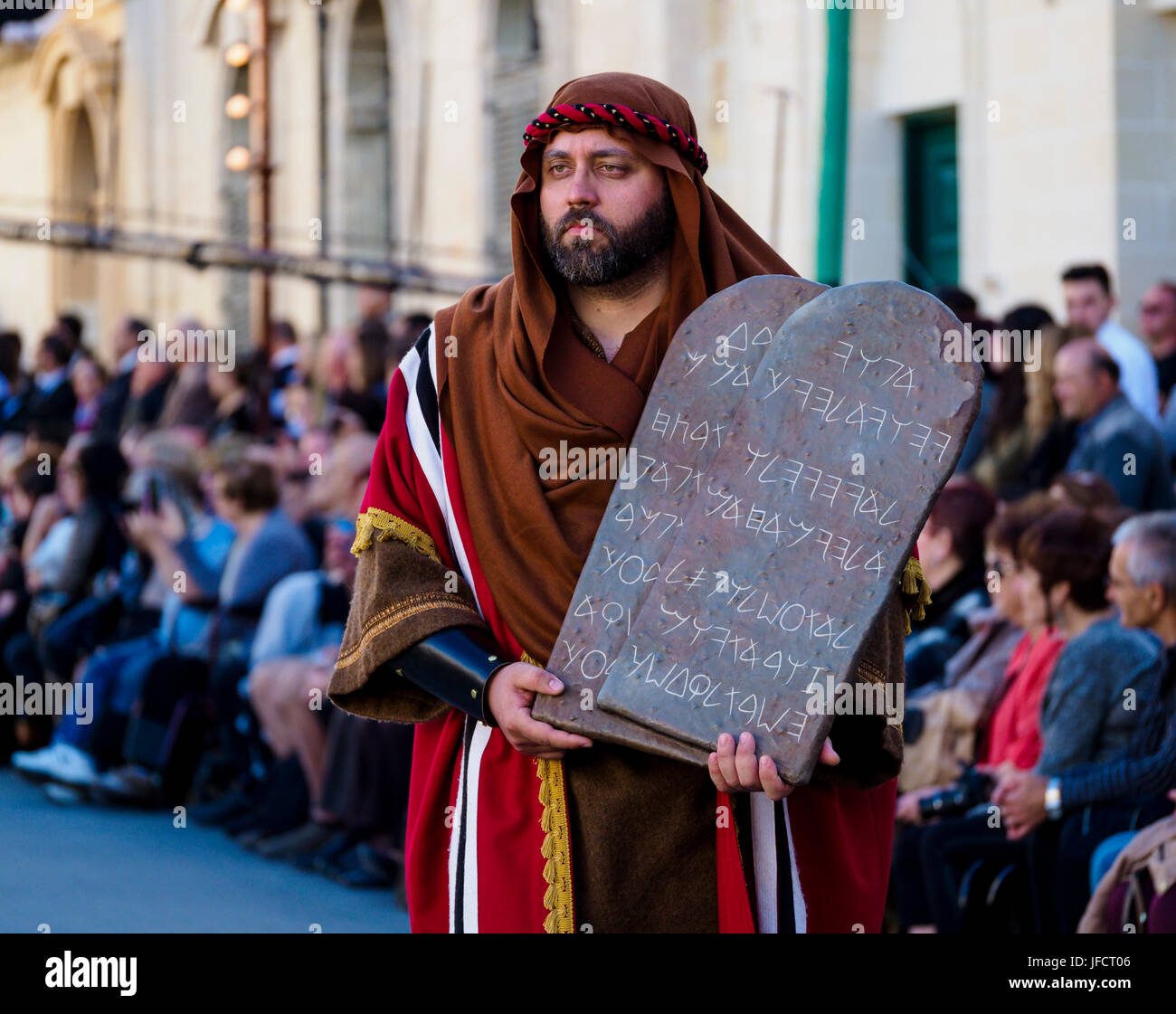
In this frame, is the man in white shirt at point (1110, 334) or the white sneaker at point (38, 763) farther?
the white sneaker at point (38, 763)

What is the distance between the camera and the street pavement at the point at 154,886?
6410 mm

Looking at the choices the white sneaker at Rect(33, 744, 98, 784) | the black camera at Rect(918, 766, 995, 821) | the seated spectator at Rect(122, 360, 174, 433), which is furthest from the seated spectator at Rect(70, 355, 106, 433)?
the black camera at Rect(918, 766, 995, 821)

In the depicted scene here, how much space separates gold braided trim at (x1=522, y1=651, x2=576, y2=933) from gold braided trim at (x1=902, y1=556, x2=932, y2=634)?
2.11 ft

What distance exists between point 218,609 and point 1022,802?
13.7 ft

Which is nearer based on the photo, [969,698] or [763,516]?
[763,516]

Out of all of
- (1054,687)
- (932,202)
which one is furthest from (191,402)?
(1054,687)

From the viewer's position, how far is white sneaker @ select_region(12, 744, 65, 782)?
29.2 ft

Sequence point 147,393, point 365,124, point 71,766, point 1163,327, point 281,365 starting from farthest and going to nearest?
point 365,124, point 147,393, point 281,365, point 71,766, point 1163,327

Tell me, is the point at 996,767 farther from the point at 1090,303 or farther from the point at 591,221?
the point at 591,221

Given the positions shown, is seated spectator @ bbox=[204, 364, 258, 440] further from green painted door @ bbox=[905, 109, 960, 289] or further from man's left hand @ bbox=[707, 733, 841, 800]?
man's left hand @ bbox=[707, 733, 841, 800]

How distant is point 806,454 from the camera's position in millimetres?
3117

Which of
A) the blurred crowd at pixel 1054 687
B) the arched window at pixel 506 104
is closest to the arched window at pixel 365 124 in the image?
the arched window at pixel 506 104

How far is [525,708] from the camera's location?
310 cm

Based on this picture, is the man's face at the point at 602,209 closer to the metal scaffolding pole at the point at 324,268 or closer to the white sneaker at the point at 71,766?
the white sneaker at the point at 71,766
